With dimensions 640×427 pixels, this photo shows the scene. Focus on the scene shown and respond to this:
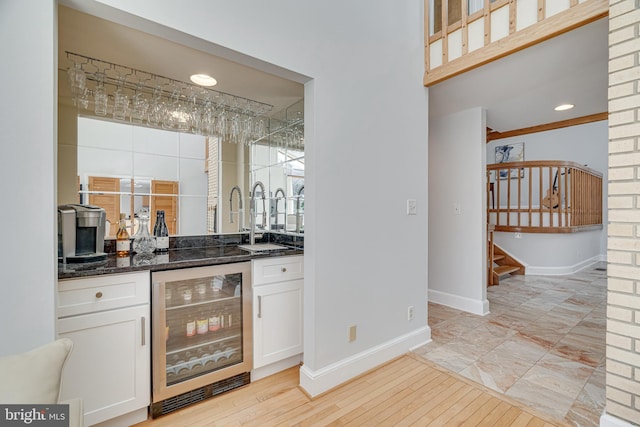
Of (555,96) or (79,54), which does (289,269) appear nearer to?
(79,54)

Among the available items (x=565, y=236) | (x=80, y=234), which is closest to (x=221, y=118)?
(x=80, y=234)

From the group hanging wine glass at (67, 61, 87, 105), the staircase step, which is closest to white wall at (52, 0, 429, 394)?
hanging wine glass at (67, 61, 87, 105)

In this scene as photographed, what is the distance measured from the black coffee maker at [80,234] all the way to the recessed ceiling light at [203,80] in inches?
46.1

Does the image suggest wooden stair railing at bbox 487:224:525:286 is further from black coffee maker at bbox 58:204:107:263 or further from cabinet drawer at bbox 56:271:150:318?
black coffee maker at bbox 58:204:107:263

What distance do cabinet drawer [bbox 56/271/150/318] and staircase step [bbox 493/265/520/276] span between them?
4.94 m

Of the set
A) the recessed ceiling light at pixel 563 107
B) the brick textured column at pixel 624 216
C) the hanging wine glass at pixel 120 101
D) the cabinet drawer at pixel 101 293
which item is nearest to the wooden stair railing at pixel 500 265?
the recessed ceiling light at pixel 563 107

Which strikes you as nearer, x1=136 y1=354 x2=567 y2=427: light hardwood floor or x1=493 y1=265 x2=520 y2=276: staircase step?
x1=136 y1=354 x2=567 y2=427: light hardwood floor

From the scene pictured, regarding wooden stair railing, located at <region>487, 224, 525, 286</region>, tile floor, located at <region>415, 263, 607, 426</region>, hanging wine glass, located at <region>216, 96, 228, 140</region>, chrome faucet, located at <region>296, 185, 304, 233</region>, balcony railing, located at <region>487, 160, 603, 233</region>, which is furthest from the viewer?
balcony railing, located at <region>487, 160, 603, 233</region>

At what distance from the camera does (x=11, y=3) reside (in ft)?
3.53

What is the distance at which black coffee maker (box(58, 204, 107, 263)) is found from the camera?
1.58 meters

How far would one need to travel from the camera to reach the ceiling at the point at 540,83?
196cm

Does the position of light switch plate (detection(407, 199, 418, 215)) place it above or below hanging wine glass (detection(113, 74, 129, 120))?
below

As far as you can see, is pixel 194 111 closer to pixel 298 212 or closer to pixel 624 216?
pixel 298 212

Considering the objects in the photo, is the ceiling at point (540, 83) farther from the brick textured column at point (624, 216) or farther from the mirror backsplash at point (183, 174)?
the mirror backsplash at point (183, 174)
